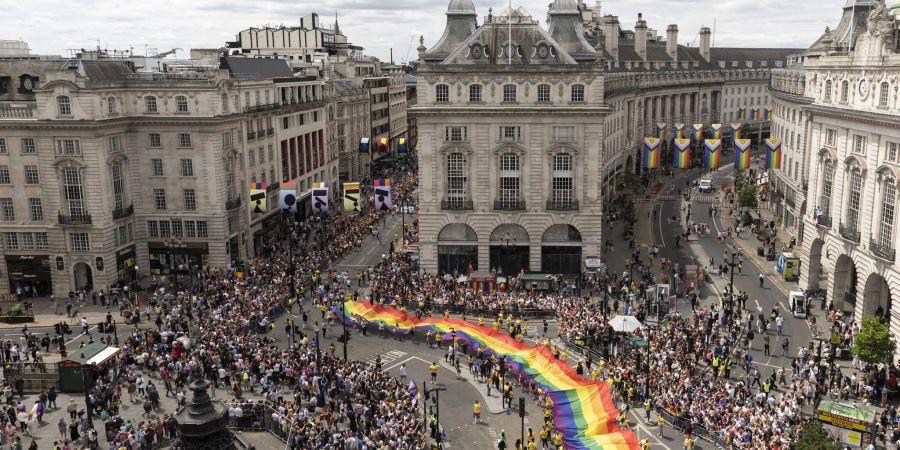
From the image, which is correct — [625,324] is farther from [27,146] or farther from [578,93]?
[27,146]

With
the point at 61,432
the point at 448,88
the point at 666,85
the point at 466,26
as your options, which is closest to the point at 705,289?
the point at 448,88

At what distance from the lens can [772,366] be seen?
50719 mm

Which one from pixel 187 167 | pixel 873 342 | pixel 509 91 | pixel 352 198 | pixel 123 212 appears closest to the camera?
pixel 873 342

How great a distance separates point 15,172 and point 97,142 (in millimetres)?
7846

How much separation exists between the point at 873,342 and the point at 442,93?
1452 inches

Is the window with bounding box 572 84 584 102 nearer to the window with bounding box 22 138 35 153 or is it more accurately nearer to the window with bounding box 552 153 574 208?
the window with bounding box 552 153 574 208

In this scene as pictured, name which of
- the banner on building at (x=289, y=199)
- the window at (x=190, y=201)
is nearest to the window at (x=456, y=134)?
the banner on building at (x=289, y=199)

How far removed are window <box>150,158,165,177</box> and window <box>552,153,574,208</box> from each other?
112 ft

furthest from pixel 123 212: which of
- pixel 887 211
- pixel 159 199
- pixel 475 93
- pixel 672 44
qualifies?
pixel 672 44

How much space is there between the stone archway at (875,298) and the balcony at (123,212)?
190 feet

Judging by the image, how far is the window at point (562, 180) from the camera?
6838cm

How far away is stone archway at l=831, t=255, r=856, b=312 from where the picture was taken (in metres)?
59.3

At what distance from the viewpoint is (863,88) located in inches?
2195

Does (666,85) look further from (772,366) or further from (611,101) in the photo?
(772,366)
